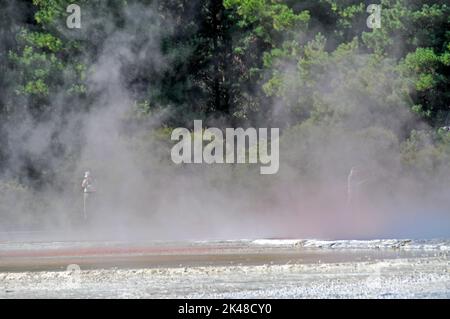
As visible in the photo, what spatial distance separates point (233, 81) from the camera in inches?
2050

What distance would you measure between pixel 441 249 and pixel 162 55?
89.2 feet

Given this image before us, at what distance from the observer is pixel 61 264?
79.8ft

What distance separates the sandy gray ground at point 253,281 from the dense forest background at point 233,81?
19.3 metres

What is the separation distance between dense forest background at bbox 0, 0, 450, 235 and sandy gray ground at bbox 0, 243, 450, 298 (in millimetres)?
19251

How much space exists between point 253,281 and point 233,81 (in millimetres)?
32030

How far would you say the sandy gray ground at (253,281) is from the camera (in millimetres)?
18922

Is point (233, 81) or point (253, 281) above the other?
point (233, 81)

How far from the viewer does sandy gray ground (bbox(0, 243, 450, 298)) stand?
18.9 meters

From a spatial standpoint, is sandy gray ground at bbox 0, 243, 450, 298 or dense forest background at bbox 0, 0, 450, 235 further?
dense forest background at bbox 0, 0, 450, 235

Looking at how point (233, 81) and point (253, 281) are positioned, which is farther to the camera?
point (233, 81)

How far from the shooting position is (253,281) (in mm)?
20484

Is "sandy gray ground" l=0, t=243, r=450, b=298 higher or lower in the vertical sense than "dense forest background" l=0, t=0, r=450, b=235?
lower
